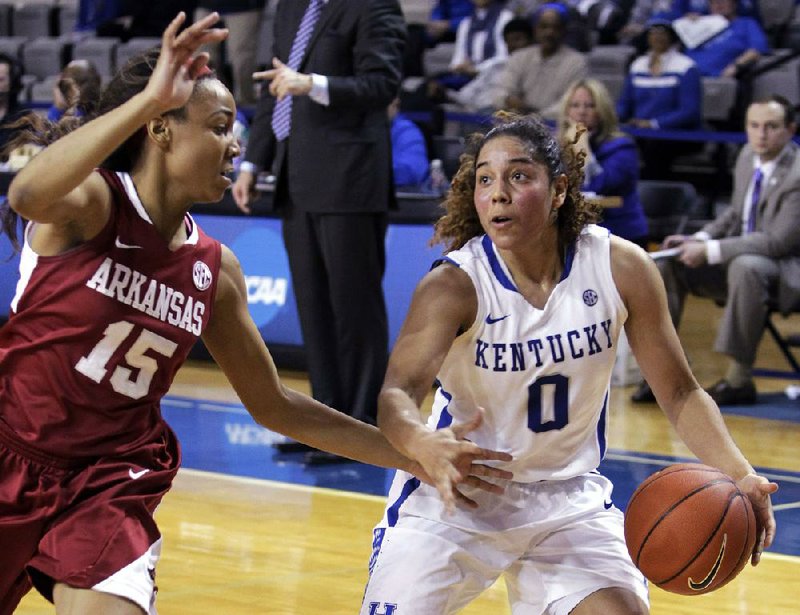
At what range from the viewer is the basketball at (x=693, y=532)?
3223 mm

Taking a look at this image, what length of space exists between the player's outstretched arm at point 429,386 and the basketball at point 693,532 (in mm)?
333

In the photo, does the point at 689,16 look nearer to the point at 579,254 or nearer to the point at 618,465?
the point at 618,465

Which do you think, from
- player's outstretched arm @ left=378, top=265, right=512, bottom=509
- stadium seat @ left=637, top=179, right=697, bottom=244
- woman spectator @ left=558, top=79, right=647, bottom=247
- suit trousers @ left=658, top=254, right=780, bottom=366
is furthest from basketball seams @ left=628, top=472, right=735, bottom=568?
stadium seat @ left=637, top=179, right=697, bottom=244

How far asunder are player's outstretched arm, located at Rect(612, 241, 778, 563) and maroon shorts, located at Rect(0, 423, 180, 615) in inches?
48.5

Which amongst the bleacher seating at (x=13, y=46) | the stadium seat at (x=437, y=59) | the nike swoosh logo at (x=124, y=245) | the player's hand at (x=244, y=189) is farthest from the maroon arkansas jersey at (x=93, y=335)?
the bleacher seating at (x=13, y=46)

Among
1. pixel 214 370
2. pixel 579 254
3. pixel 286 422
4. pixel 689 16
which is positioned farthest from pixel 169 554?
pixel 689 16

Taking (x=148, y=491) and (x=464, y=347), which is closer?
(x=148, y=491)

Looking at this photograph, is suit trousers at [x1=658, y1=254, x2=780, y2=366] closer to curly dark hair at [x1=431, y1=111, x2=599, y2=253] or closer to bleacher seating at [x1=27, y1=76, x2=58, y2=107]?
curly dark hair at [x1=431, y1=111, x2=599, y2=253]

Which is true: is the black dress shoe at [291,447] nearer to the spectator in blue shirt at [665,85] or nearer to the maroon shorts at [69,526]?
the maroon shorts at [69,526]

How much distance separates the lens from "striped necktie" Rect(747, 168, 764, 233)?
323 inches

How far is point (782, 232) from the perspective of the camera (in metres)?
8.00

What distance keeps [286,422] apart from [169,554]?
1746 mm

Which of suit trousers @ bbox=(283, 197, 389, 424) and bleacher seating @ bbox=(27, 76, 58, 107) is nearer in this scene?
suit trousers @ bbox=(283, 197, 389, 424)

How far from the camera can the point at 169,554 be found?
4.96 m
